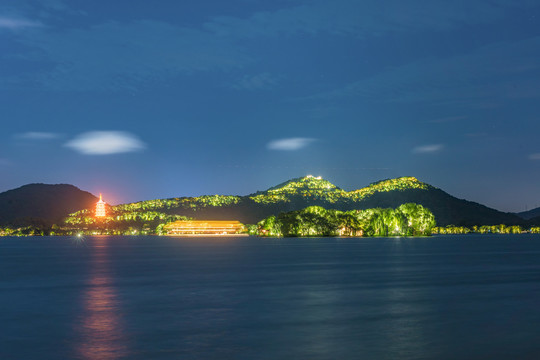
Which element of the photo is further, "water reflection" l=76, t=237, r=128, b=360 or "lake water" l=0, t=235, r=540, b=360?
"lake water" l=0, t=235, r=540, b=360

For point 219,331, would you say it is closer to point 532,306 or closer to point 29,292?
point 532,306

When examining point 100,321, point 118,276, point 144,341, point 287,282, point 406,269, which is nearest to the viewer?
point 144,341

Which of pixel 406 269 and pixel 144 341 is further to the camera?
pixel 406 269

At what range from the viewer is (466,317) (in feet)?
113

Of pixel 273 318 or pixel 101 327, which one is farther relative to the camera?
pixel 273 318

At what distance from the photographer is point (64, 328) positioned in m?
31.9

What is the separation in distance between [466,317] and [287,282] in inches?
1029

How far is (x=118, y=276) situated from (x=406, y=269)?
3597 cm

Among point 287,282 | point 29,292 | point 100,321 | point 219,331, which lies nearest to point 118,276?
point 29,292

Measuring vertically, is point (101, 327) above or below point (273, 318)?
above

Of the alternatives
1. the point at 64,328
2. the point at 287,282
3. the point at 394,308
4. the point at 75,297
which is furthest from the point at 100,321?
the point at 287,282

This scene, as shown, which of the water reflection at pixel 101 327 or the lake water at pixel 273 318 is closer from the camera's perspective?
the water reflection at pixel 101 327

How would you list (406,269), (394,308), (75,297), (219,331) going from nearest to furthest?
(219,331) → (394,308) → (75,297) → (406,269)

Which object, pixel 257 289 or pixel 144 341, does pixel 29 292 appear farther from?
pixel 144 341
